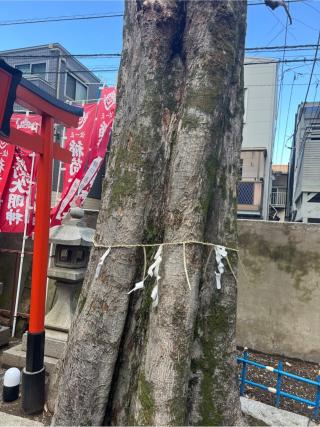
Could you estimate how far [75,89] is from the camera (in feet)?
51.6

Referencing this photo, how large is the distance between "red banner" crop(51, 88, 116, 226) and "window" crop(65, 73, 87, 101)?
31.3 feet

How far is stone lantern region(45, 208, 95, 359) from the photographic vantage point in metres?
3.71

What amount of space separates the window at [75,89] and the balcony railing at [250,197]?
8.89m

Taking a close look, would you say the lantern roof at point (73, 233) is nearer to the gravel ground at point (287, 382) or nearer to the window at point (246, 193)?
the gravel ground at point (287, 382)

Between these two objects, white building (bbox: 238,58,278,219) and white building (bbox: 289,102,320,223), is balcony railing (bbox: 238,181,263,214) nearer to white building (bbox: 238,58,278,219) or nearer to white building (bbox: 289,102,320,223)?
Result: white building (bbox: 238,58,278,219)

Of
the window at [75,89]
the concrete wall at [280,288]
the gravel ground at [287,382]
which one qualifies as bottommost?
the gravel ground at [287,382]

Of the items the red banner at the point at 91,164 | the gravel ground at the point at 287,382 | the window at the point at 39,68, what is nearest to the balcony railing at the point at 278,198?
the window at the point at 39,68

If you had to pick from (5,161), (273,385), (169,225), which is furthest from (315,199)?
(169,225)

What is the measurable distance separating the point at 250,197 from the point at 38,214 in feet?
42.4

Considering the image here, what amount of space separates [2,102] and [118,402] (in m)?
2.35

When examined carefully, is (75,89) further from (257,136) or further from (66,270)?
(66,270)

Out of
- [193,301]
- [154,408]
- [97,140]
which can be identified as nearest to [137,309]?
[193,301]

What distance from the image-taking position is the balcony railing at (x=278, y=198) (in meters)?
22.0

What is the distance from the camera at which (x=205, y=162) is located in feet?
6.75
